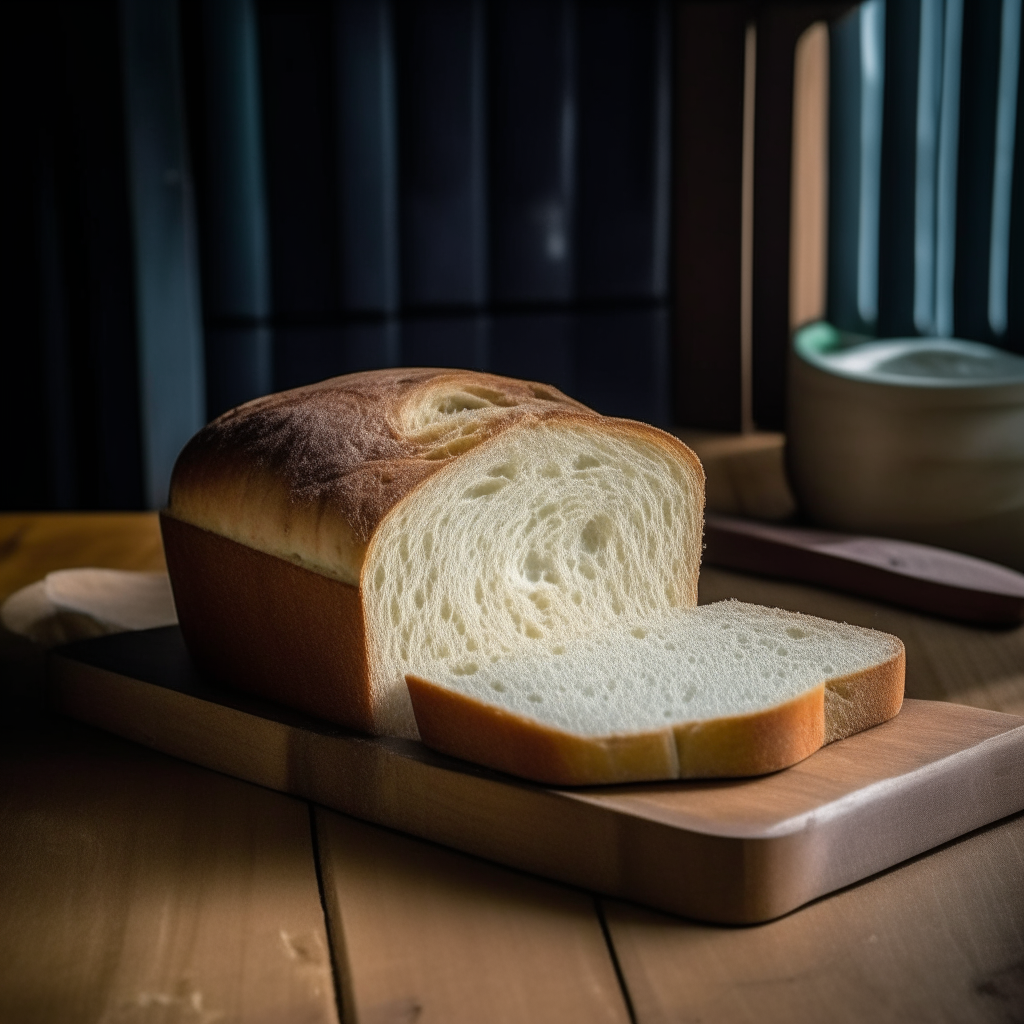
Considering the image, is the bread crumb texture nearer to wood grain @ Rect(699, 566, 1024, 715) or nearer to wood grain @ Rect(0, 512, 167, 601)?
wood grain @ Rect(699, 566, 1024, 715)

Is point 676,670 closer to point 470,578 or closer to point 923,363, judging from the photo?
point 470,578

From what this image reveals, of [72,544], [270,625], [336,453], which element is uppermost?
[336,453]

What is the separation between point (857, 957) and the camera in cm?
67

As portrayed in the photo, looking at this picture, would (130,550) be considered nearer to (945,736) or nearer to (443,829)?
(443,829)

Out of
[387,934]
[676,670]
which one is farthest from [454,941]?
[676,670]

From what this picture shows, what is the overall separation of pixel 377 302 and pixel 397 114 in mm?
297

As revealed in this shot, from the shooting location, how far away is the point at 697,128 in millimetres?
2295

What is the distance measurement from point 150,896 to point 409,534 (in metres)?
0.27

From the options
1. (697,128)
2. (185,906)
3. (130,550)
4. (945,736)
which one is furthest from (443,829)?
(697,128)

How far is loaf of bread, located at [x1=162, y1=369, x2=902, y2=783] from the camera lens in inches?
31.4

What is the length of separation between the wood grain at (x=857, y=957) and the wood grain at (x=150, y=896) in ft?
0.55

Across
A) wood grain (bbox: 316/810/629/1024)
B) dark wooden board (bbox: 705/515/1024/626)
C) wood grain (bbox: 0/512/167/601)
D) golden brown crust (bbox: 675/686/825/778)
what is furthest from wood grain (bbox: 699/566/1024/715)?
wood grain (bbox: 0/512/167/601)

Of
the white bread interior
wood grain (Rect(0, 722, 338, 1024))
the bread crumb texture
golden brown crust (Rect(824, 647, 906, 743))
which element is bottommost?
wood grain (Rect(0, 722, 338, 1024))

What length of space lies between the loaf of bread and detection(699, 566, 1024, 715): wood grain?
0.21 meters
